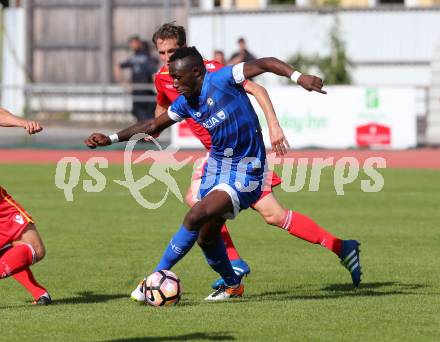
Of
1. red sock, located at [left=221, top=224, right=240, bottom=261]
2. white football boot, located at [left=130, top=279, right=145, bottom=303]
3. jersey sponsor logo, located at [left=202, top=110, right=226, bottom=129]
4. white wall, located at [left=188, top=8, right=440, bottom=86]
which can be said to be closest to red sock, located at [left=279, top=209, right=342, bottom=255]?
red sock, located at [left=221, top=224, right=240, bottom=261]

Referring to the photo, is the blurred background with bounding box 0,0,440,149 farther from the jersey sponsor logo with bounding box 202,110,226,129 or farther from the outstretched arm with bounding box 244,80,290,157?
the jersey sponsor logo with bounding box 202,110,226,129

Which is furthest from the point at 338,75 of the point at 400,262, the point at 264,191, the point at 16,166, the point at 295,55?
the point at 264,191

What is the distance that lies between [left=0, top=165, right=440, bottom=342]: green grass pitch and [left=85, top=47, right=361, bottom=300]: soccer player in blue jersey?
59cm

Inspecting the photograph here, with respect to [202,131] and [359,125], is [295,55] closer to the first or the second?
[359,125]

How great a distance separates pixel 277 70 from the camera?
880cm

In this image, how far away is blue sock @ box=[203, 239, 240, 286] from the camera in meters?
9.35

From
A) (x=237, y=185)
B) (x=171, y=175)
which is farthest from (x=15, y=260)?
(x=171, y=175)

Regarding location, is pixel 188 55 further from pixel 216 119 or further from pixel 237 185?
pixel 237 185

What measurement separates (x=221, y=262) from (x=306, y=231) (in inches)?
32.6

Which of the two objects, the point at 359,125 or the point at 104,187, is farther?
the point at 359,125

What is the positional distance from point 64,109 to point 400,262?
71.9 feet

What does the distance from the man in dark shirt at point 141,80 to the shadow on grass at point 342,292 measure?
1890 centimetres

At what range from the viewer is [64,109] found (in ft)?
107

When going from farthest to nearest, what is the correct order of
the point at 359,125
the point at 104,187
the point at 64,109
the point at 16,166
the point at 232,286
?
the point at 64,109 < the point at 359,125 < the point at 16,166 < the point at 104,187 < the point at 232,286
